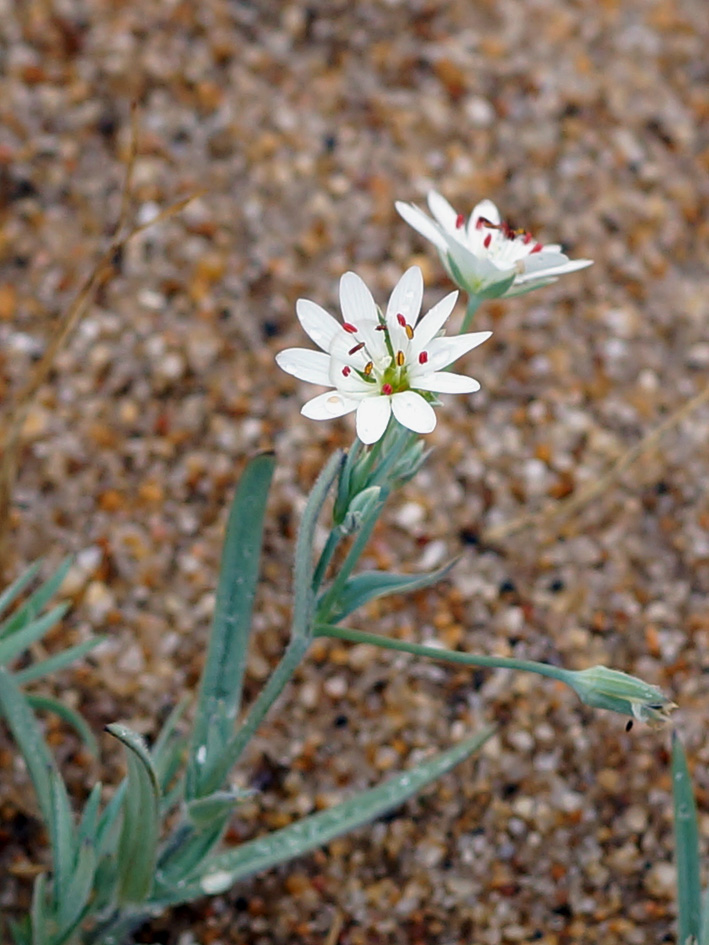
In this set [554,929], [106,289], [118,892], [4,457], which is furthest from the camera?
[106,289]

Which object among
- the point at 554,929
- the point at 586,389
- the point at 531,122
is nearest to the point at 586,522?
the point at 586,389

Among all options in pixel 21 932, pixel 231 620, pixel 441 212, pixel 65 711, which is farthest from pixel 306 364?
pixel 21 932

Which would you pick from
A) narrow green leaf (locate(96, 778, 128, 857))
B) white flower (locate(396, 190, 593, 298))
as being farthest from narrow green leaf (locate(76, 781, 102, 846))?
white flower (locate(396, 190, 593, 298))

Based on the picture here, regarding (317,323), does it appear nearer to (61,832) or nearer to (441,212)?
(441,212)

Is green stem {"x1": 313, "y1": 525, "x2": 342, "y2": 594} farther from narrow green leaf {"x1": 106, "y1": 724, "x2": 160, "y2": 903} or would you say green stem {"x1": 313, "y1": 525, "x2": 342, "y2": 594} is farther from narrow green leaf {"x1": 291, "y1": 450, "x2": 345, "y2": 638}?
narrow green leaf {"x1": 106, "y1": 724, "x2": 160, "y2": 903}

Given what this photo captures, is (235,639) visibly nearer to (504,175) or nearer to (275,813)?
(275,813)

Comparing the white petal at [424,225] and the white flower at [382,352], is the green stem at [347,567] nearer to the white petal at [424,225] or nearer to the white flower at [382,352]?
the white flower at [382,352]

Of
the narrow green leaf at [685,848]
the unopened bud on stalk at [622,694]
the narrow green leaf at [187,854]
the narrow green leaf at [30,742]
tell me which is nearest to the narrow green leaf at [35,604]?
the narrow green leaf at [30,742]
